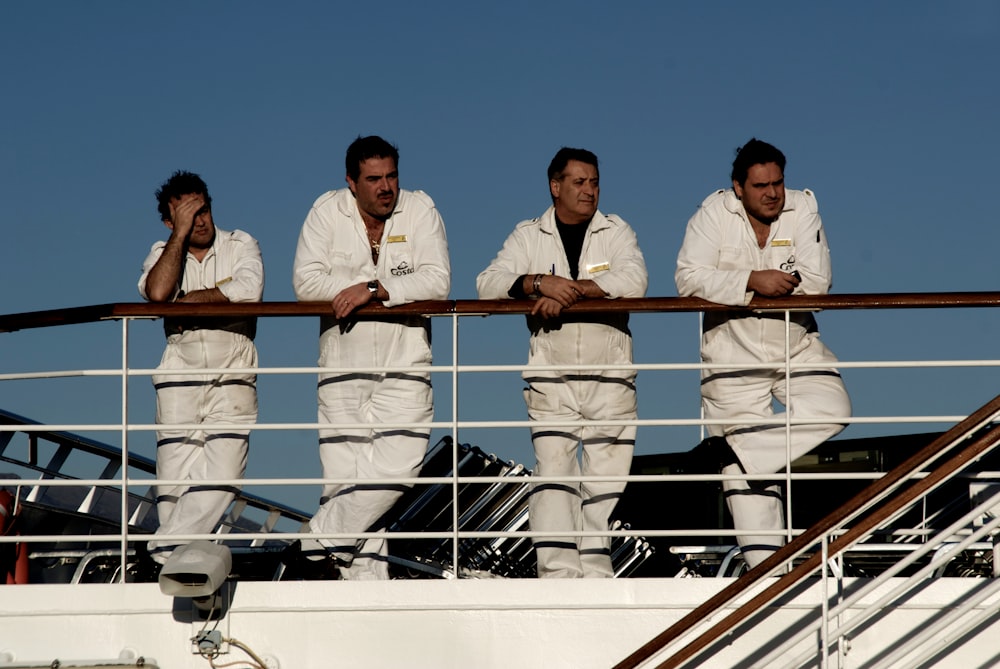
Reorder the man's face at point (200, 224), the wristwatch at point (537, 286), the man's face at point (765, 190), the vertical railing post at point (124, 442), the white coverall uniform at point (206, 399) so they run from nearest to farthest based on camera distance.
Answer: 1. the vertical railing post at point (124, 442)
2. the wristwatch at point (537, 286)
3. the man's face at point (765, 190)
4. the white coverall uniform at point (206, 399)
5. the man's face at point (200, 224)

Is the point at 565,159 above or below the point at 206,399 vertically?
above

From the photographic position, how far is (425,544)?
703cm

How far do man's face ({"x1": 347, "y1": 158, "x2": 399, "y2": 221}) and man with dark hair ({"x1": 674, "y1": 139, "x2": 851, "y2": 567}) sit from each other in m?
1.34

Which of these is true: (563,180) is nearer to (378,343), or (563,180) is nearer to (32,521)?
(378,343)

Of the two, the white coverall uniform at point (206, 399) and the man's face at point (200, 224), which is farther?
the man's face at point (200, 224)

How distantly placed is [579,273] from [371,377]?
1.07 meters

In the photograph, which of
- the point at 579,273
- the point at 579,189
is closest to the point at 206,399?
the point at 579,273

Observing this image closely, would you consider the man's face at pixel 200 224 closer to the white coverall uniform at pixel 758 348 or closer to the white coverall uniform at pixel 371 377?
the white coverall uniform at pixel 371 377

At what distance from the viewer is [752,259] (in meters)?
6.01

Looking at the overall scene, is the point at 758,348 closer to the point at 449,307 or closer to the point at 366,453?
the point at 449,307

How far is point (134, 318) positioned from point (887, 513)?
3100 millimetres

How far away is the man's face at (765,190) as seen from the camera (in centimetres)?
598

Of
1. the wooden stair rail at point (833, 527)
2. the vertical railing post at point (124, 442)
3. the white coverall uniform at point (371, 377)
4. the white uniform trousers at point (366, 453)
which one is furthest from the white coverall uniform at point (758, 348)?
the vertical railing post at point (124, 442)

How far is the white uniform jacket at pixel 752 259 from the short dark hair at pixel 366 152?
140cm
